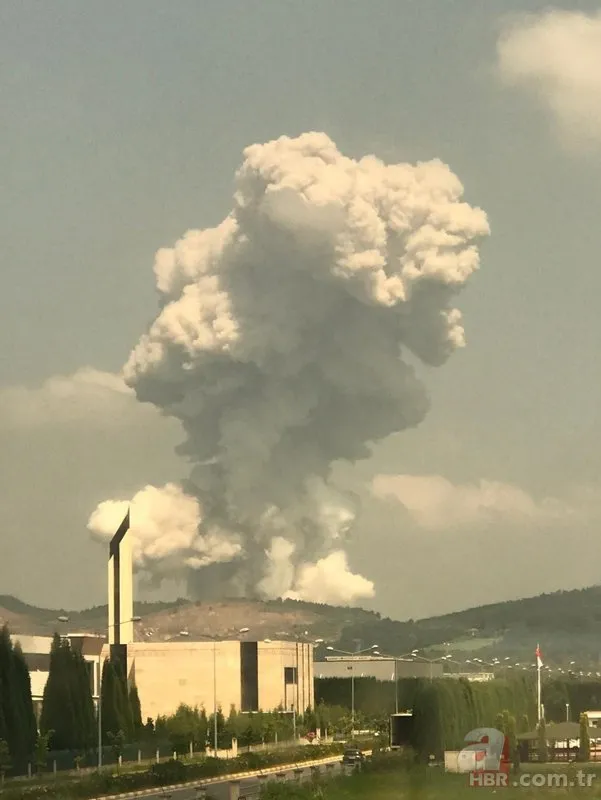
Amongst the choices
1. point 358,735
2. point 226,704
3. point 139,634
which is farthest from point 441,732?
point 139,634

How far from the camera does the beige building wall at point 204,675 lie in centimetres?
9631

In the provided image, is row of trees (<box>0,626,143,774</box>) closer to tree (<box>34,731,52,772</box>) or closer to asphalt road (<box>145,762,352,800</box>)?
tree (<box>34,731,52,772</box>)

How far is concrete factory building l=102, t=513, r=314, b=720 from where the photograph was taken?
9631 centimetres

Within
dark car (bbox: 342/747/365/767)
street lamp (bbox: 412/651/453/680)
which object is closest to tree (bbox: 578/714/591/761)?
dark car (bbox: 342/747/365/767)

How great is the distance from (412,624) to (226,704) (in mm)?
30404

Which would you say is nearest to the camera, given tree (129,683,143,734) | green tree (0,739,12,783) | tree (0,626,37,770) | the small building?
green tree (0,739,12,783)

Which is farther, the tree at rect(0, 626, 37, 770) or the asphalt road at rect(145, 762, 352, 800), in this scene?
the tree at rect(0, 626, 37, 770)

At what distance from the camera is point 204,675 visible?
101 metres

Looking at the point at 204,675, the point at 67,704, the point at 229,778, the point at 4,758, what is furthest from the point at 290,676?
the point at 4,758

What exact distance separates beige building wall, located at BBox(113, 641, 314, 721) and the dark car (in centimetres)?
2122

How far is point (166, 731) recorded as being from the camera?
264 ft

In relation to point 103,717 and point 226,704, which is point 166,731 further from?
point 226,704

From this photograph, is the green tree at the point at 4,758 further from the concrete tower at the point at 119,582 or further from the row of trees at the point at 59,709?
the concrete tower at the point at 119,582

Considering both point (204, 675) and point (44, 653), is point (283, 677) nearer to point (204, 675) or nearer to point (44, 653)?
point (204, 675)
